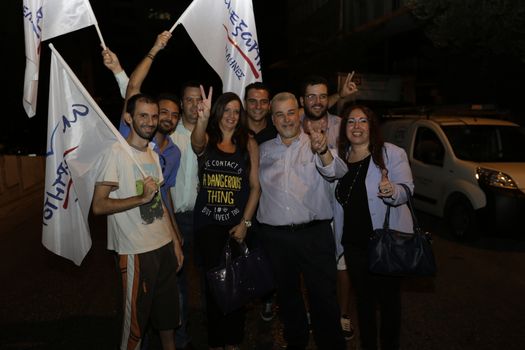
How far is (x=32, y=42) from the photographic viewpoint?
13.2 ft

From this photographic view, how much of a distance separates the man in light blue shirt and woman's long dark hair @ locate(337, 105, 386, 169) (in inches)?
10.5

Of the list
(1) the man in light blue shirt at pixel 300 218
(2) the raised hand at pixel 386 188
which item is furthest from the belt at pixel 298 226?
(2) the raised hand at pixel 386 188

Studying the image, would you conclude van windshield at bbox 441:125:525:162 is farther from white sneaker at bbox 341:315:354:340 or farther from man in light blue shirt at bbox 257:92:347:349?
man in light blue shirt at bbox 257:92:347:349

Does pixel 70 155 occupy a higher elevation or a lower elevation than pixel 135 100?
lower

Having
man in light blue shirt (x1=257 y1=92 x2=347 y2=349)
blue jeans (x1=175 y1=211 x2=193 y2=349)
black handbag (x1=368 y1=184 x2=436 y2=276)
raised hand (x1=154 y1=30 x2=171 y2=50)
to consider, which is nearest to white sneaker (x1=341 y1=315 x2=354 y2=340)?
man in light blue shirt (x1=257 y1=92 x2=347 y2=349)

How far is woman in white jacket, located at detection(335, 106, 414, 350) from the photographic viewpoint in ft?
11.9

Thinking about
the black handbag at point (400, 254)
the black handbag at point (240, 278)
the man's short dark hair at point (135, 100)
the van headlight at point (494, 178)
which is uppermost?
the man's short dark hair at point (135, 100)

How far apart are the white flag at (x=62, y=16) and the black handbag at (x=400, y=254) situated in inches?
109

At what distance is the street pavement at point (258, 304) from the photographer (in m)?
4.46

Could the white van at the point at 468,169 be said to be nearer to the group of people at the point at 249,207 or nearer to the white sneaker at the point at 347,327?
the white sneaker at the point at 347,327

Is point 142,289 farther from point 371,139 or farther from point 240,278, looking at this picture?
point 371,139

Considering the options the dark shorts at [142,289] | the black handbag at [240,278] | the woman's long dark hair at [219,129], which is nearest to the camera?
the dark shorts at [142,289]

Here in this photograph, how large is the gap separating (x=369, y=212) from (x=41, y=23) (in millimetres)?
2969

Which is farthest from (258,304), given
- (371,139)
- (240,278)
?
(371,139)
